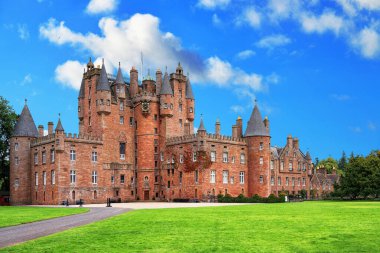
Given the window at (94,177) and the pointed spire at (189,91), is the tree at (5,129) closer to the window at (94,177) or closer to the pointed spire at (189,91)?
the window at (94,177)

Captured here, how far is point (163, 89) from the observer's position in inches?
3324

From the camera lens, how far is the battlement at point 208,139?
3071 inches

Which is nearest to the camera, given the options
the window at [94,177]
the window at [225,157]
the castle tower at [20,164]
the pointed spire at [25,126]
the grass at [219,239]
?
the grass at [219,239]

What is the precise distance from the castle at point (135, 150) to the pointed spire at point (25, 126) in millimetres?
156

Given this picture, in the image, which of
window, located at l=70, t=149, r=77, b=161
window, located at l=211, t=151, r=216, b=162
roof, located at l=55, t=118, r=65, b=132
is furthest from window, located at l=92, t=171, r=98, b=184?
window, located at l=211, t=151, r=216, b=162

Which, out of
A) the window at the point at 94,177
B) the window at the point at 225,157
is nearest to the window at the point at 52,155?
the window at the point at 94,177

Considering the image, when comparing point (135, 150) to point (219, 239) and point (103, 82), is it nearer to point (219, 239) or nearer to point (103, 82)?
point (103, 82)

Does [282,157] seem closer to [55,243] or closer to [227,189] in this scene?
[227,189]

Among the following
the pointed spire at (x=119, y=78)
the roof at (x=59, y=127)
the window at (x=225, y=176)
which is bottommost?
the window at (x=225, y=176)

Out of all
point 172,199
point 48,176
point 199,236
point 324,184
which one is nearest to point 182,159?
point 172,199

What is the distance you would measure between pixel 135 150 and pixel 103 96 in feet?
36.9

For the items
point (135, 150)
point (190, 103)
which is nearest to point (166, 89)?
point (190, 103)

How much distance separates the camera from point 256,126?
278 ft

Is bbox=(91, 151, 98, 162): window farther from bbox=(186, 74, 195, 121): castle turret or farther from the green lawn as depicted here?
the green lawn
